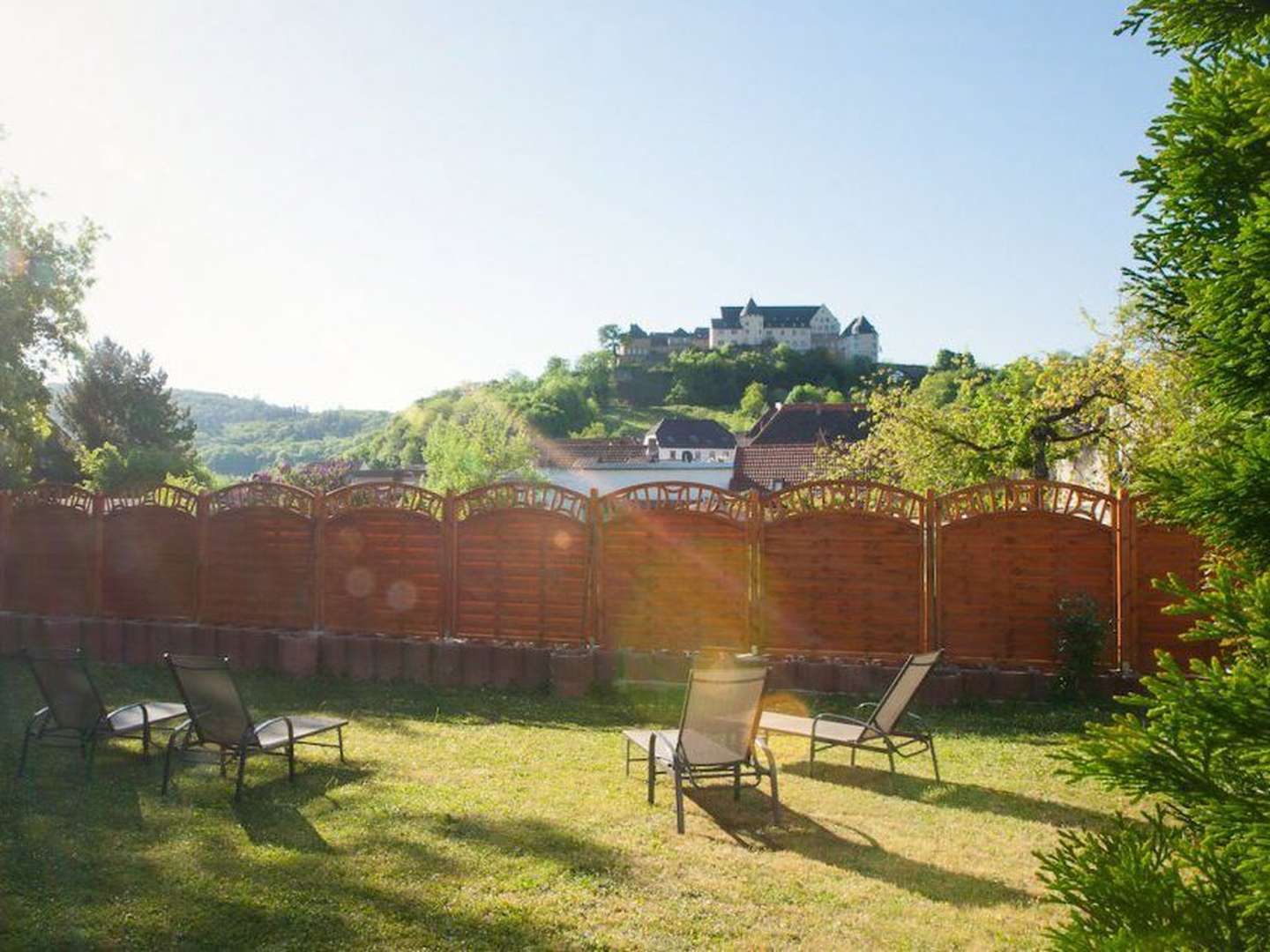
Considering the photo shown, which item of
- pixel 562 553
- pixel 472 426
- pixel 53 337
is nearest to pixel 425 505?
pixel 562 553

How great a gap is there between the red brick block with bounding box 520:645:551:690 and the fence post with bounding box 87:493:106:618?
6.33 m

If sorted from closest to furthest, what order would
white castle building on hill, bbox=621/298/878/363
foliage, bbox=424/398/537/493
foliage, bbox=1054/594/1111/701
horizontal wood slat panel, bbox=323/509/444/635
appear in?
foliage, bbox=1054/594/1111/701, horizontal wood slat panel, bbox=323/509/444/635, foliage, bbox=424/398/537/493, white castle building on hill, bbox=621/298/878/363

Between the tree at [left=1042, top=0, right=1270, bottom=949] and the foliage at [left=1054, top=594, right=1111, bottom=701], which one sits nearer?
the tree at [left=1042, top=0, right=1270, bottom=949]

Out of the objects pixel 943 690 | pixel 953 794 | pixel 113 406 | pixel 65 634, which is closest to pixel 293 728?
pixel 953 794

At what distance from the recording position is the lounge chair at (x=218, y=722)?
6.86 metres

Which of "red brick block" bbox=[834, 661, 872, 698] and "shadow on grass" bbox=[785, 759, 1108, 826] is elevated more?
"red brick block" bbox=[834, 661, 872, 698]

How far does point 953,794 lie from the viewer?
7.34 meters

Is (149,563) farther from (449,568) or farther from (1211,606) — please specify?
(1211,606)

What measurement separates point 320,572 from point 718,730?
23.5 ft

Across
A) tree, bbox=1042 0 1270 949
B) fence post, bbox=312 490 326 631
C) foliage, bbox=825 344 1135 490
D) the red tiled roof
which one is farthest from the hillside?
tree, bbox=1042 0 1270 949

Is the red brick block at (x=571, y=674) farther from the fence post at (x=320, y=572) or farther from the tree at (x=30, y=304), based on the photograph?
the tree at (x=30, y=304)

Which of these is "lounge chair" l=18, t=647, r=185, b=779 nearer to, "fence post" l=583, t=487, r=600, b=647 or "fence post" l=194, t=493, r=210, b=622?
"fence post" l=583, t=487, r=600, b=647

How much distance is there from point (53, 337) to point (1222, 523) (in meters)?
26.4

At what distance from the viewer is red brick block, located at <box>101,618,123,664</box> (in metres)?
13.0
